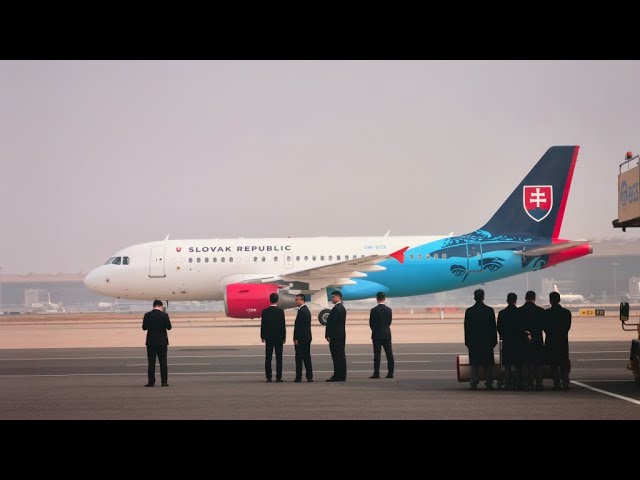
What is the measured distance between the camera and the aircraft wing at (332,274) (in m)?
38.0

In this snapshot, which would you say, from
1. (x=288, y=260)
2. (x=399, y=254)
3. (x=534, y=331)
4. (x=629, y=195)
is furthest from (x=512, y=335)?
(x=288, y=260)

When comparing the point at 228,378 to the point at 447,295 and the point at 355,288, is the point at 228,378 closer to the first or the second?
the point at 355,288

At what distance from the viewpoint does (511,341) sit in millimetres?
16516

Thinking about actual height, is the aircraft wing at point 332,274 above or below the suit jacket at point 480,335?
above

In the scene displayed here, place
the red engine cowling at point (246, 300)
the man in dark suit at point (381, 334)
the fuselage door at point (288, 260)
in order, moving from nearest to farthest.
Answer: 1. the man in dark suit at point (381, 334)
2. the red engine cowling at point (246, 300)
3. the fuselage door at point (288, 260)

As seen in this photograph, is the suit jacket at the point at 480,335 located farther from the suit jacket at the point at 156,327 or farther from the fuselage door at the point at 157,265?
the fuselage door at the point at 157,265

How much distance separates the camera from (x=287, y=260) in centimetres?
4188

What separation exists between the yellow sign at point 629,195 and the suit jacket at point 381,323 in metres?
4.79

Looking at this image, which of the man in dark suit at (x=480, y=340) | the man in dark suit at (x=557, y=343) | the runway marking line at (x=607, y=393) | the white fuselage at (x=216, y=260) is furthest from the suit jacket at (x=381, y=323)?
the white fuselage at (x=216, y=260)

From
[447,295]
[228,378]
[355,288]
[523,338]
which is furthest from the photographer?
[447,295]

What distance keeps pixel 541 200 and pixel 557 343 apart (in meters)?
25.8

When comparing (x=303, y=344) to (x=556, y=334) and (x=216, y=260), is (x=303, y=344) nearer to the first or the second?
(x=556, y=334)
